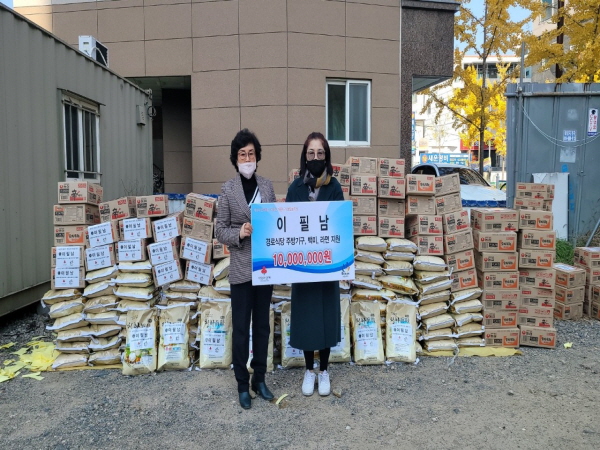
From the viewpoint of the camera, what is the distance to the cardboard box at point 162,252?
460cm

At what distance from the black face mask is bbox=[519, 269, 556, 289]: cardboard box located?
107 inches

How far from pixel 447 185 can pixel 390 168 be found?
66 cm

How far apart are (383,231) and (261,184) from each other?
5.39 ft

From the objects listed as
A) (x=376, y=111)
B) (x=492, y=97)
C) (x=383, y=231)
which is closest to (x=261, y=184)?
(x=383, y=231)

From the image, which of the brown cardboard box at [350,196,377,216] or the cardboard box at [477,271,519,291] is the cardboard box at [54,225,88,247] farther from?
the cardboard box at [477,271,519,291]

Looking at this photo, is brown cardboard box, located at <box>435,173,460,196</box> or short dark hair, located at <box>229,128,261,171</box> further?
brown cardboard box, located at <box>435,173,460,196</box>

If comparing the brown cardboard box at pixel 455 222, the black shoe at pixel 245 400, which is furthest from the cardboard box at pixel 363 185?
the black shoe at pixel 245 400

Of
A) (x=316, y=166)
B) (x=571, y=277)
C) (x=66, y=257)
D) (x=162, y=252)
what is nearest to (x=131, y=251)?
(x=162, y=252)

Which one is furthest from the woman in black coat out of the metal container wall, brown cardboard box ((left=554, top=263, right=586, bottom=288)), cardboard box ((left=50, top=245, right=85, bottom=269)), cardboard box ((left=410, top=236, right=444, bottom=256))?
the metal container wall

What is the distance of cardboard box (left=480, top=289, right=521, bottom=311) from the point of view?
4934 millimetres

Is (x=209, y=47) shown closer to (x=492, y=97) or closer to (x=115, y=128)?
(x=115, y=128)

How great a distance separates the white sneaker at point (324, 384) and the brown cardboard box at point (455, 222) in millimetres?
2059

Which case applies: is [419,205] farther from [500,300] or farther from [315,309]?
[315,309]

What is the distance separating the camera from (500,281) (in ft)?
16.2
